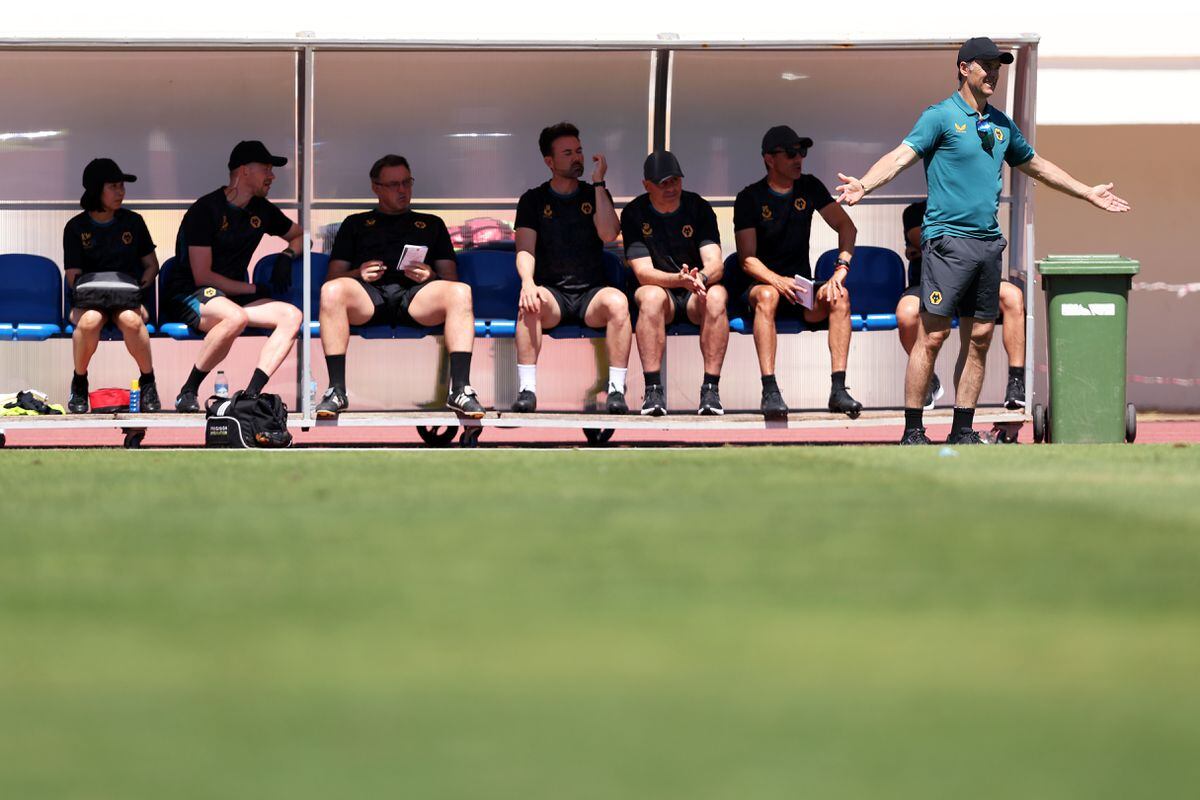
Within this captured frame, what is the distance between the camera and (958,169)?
1037cm

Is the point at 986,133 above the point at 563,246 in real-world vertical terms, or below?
above

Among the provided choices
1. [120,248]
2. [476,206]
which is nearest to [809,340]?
[476,206]

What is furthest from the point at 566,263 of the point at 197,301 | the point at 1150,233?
the point at 1150,233

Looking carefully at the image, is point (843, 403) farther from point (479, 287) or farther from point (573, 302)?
point (479, 287)

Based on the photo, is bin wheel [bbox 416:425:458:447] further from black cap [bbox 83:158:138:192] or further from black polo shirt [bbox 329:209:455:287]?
black cap [bbox 83:158:138:192]

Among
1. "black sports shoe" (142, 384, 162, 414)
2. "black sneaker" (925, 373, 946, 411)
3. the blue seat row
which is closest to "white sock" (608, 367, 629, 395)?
the blue seat row

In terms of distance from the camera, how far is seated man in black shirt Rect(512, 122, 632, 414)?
11594mm

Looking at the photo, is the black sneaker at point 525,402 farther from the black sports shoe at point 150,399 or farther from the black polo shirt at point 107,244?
the black polo shirt at point 107,244

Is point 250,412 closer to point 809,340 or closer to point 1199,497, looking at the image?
point 809,340

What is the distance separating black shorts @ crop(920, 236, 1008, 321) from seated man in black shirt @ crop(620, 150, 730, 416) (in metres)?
1.45

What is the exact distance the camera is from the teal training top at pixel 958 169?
10.3 metres

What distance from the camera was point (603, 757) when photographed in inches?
124

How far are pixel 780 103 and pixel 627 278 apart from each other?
1.82m

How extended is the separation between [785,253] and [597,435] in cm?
187
